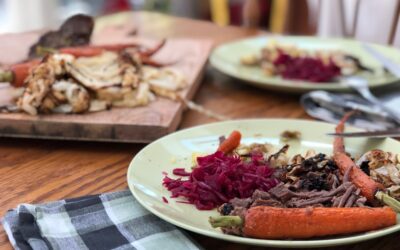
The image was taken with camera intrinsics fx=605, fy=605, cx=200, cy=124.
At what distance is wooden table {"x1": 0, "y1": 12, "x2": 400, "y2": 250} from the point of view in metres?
0.99

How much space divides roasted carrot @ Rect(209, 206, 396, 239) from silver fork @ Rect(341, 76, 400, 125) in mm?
555

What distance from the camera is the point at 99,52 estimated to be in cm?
140

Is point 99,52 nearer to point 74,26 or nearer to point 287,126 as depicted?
point 74,26

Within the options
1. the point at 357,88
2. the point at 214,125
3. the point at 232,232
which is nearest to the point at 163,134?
the point at 214,125

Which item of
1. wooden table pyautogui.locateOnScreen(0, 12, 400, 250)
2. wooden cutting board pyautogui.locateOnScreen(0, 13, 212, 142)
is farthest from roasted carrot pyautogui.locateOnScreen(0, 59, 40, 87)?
wooden table pyautogui.locateOnScreen(0, 12, 400, 250)

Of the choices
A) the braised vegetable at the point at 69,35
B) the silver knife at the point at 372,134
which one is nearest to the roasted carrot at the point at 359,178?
the silver knife at the point at 372,134

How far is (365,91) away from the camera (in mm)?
1438

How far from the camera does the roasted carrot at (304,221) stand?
0.77 metres

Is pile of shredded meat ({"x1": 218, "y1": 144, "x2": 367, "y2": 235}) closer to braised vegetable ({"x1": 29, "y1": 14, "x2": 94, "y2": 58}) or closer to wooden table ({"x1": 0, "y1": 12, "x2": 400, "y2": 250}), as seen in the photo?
wooden table ({"x1": 0, "y1": 12, "x2": 400, "y2": 250})

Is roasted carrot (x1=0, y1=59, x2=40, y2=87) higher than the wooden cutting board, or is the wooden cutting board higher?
roasted carrot (x1=0, y1=59, x2=40, y2=87)

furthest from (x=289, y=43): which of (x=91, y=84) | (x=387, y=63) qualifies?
(x=91, y=84)

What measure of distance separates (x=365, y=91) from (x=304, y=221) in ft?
2.44

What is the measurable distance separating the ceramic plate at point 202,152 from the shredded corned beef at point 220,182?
2 centimetres

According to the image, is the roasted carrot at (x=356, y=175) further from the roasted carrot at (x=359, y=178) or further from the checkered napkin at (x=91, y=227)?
the checkered napkin at (x=91, y=227)
